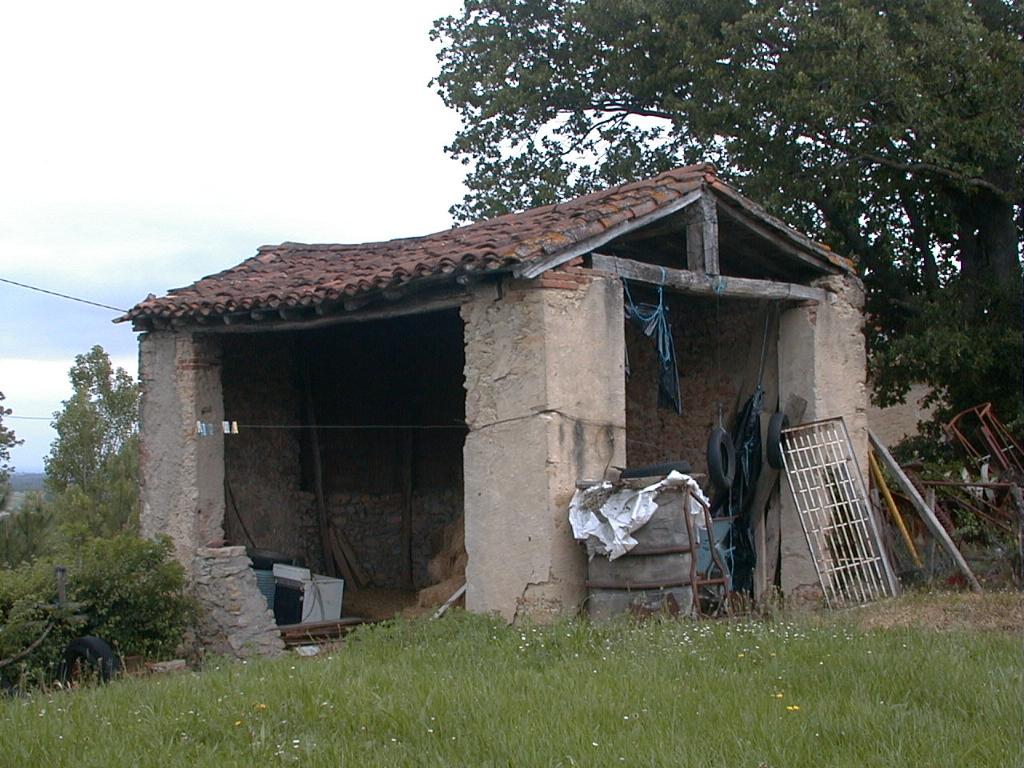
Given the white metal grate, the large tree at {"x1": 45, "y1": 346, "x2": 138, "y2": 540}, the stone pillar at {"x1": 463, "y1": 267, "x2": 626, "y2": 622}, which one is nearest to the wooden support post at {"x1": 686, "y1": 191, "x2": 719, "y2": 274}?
the stone pillar at {"x1": 463, "y1": 267, "x2": 626, "y2": 622}

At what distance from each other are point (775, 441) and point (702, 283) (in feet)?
6.15

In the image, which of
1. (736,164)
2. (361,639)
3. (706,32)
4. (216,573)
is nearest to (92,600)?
(216,573)

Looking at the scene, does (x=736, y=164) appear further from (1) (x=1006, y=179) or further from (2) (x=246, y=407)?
(2) (x=246, y=407)

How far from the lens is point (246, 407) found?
488 inches

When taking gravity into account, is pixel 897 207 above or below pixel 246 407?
above

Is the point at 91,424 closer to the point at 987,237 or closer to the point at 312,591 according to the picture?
the point at 312,591

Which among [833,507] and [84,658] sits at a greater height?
[833,507]

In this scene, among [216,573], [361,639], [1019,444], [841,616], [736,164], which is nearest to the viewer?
[361,639]

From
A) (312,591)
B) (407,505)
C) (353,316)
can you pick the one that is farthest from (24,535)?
(353,316)

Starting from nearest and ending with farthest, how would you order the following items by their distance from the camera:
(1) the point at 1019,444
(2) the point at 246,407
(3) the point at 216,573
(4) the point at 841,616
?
(4) the point at 841,616 < (3) the point at 216,573 < (2) the point at 246,407 < (1) the point at 1019,444

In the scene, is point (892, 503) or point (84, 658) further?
point (892, 503)

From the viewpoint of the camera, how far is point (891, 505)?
1108 cm

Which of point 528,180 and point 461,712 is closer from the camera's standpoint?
point 461,712

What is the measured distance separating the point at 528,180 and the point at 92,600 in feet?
36.3
